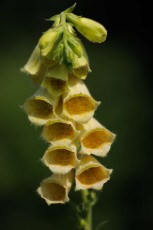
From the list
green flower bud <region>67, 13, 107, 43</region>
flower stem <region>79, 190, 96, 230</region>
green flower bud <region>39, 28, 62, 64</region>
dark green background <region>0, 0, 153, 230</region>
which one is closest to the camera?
green flower bud <region>39, 28, 62, 64</region>

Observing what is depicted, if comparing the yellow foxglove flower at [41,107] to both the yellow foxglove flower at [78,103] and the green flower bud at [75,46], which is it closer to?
the yellow foxglove flower at [78,103]

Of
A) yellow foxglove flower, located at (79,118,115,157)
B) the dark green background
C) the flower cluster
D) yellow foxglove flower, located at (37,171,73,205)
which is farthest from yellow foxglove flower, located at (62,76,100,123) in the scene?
the dark green background

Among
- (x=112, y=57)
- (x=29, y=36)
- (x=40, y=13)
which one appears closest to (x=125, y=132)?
(x=112, y=57)

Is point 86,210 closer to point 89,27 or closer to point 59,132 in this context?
point 59,132

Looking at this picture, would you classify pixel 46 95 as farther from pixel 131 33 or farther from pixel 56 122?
pixel 131 33

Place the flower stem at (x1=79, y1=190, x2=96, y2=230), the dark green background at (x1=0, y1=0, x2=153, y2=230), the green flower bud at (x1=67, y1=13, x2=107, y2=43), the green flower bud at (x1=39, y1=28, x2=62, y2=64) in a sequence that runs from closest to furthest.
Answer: the green flower bud at (x1=39, y1=28, x2=62, y2=64) < the green flower bud at (x1=67, y1=13, x2=107, y2=43) < the flower stem at (x1=79, y1=190, x2=96, y2=230) < the dark green background at (x1=0, y1=0, x2=153, y2=230)

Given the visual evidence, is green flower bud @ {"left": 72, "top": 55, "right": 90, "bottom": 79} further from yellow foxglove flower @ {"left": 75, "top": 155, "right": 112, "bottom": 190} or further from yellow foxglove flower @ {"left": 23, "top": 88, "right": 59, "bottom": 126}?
yellow foxglove flower @ {"left": 75, "top": 155, "right": 112, "bottom": 190}

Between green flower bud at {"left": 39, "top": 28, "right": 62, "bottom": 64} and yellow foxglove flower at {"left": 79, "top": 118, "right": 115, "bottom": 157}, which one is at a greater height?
green flower bud at {"left": 39, "top": 28, "right": 62, "bottom": 64}
